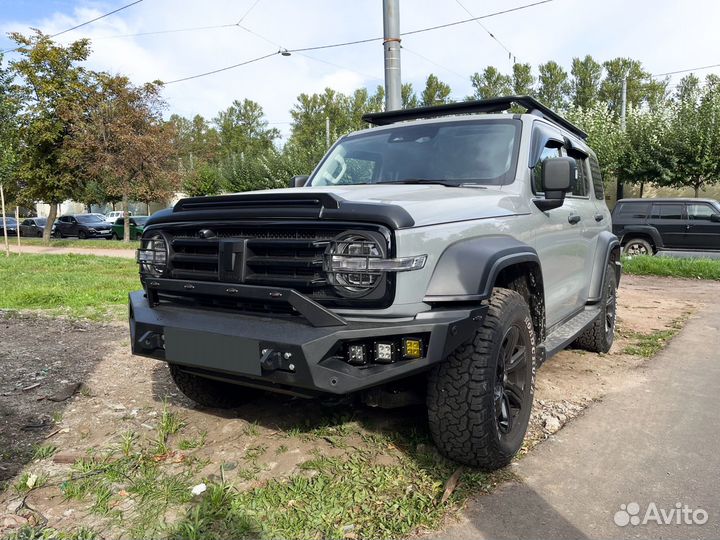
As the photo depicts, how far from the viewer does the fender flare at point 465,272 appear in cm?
250

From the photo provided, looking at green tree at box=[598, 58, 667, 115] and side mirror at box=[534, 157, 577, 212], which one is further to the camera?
green tree at box=[598, 58, 667, 115]

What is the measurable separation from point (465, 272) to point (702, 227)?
14.4 meters

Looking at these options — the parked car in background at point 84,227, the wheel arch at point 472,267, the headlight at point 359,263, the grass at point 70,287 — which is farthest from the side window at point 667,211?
the parked car in background at point 84,227

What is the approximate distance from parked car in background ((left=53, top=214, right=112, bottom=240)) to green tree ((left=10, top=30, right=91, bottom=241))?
1025 centimetres

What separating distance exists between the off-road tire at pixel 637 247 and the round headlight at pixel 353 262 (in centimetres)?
1398

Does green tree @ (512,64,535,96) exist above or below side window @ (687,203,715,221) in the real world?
above

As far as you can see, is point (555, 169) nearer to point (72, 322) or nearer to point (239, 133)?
point (72, 322)

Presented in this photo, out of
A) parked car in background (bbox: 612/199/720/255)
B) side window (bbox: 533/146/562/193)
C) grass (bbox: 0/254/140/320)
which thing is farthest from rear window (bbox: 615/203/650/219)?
side window (bbox: 533/146/562/193)

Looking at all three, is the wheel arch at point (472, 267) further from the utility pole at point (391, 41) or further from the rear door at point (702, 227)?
the rear door at point (702, 227)

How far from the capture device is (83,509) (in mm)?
2504

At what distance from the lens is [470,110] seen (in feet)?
13.5

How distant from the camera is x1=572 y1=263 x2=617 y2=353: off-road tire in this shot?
5024 mm

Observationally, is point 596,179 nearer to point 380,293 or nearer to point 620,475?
point 620,475

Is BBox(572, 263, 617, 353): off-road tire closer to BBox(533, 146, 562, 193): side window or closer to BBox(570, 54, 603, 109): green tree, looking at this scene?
BBox(533, 146, 562, 193): side window
